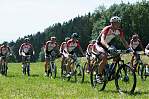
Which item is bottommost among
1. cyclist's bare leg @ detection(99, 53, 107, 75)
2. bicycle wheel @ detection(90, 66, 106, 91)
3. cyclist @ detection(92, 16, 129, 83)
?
bicycle wheel @ detection(90, 66, 106, 91)

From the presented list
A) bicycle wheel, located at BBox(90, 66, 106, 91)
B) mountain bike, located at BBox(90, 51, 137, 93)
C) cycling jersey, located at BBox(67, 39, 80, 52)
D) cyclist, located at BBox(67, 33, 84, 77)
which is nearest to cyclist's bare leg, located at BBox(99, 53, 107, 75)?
mountain bike, located at BBox(90, 51, 137, 93)

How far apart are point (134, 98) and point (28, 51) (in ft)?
57.6

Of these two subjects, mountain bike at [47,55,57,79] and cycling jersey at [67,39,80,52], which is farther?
mountain bike at [47,55,57,79]

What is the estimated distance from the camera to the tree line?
120188mm

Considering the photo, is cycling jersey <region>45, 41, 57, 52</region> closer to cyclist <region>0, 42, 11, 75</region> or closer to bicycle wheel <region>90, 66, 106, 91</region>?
cyclist <region>0, 42, 11, 75</region>

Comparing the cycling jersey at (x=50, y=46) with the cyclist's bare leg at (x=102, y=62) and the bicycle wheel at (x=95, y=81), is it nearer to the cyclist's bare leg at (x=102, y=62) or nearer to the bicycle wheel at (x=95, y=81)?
the bicycle wheel at (x=95, y=81)

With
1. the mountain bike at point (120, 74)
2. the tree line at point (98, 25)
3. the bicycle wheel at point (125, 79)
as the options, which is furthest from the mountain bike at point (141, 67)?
the tree line at point (98, 25)

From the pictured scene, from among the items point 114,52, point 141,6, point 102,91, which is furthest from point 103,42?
point 141,6

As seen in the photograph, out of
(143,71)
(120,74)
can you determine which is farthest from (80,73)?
(120,74)

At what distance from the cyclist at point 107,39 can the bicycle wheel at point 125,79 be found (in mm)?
763

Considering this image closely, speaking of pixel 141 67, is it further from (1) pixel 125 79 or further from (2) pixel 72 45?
(1) pixel 125 79

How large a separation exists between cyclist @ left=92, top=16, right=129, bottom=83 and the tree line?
233 ft

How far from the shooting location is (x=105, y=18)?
5300 inches

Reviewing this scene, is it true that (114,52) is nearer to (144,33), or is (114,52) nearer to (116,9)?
(144,33)
